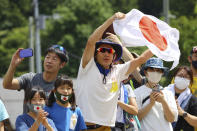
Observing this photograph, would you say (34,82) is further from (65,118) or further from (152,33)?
(152,33)

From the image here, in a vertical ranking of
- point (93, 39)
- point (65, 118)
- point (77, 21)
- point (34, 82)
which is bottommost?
point (65, 118)

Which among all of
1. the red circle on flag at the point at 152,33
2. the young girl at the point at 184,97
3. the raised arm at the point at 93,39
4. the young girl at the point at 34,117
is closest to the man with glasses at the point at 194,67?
the young girl at the point at 184,97

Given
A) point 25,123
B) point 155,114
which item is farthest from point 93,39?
point 155,114

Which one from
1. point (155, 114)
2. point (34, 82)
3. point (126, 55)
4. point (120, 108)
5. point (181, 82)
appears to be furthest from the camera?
point (181, 82)

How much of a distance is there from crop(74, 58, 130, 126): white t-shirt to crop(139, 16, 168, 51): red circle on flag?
783 mm

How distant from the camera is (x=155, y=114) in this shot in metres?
6.07

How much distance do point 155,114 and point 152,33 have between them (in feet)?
3.02

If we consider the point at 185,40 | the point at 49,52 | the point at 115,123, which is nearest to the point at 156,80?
the point at 115,123

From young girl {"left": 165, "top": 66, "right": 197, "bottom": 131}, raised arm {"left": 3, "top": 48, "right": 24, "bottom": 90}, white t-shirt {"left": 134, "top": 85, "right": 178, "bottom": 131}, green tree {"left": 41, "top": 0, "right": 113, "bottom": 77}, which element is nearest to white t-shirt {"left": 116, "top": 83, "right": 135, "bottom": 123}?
white t-shirt {"left": 134, "top": 85, "right": 178, "bottom": 131}

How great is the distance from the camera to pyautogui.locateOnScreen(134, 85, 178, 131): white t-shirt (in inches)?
238

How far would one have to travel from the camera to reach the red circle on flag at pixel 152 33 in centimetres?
602

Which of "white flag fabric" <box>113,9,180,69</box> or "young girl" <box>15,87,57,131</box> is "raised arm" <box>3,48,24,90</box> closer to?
"young girl" <box>15,87,57,131</box>

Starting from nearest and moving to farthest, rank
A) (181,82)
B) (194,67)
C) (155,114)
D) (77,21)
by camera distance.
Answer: (155,114) → (181,82) → (194,67) → (77,21)

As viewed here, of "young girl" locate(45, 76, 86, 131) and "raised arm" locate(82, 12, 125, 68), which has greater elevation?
"raised arm" locate(82, 12, 125, 68)
